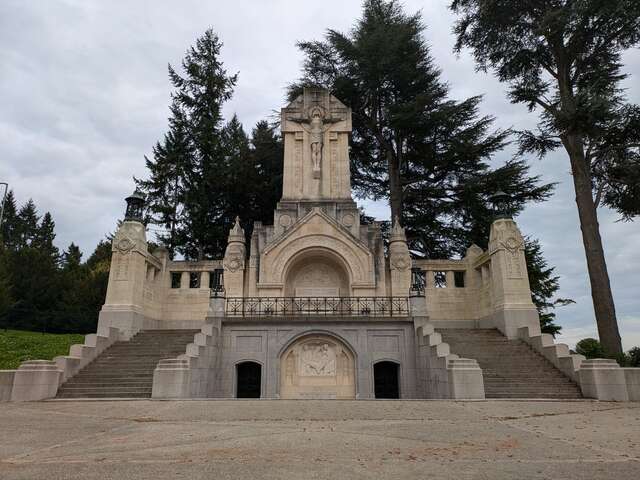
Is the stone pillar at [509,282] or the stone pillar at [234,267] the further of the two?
the stone pillar at [234,267]

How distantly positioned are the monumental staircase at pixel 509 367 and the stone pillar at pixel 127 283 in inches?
501

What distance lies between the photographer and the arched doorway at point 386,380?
1677cm

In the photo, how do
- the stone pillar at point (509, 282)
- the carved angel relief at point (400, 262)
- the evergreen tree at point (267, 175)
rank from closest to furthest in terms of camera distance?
1. the stone pillar at point (509, 282)
2. the carved angel relief at point (400, 262)
3. the evergreen tree at point (267, 175)

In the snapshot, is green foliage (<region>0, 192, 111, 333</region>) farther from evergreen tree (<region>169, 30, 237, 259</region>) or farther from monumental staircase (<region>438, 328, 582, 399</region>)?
monumental staircase (<region>438, 328, 582, 399</region>)

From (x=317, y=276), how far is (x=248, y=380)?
22.4 feet

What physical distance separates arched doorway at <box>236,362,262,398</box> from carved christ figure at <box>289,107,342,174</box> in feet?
36.0

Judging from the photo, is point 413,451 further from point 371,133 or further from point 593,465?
point 371,133

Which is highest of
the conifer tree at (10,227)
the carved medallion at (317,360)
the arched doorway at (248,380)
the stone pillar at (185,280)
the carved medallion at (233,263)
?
the conifer tree at (10,227)

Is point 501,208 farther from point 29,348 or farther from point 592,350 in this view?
point 29,348

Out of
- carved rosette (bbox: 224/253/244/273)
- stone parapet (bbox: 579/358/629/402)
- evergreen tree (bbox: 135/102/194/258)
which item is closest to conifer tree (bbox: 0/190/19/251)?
evergreen tree (bbox: 135/102/194/258)

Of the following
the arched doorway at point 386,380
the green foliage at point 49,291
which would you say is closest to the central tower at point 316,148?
the arched doorway at point 386,380

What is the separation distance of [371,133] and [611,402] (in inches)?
892

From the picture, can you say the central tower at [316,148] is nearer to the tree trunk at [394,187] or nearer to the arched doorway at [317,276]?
the arched doorway at [317,276]

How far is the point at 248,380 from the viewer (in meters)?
16.9
